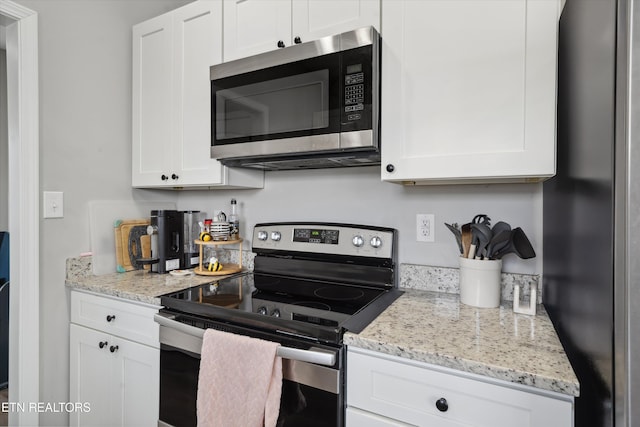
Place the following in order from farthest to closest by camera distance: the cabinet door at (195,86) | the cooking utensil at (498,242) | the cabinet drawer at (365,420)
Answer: the cabinet door at (195,86), the cooking utensil at (498,242), the cabinet drawer at (365,420)

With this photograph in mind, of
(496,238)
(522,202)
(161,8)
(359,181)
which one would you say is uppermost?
(161,8)

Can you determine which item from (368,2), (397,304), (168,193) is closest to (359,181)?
(397,304)

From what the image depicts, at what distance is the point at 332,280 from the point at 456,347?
746 mm

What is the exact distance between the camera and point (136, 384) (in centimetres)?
143

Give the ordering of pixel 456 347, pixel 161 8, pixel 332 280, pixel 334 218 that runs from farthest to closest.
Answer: pixel 161 8, pixel 334 218, pixel 332 280, pixel 456 347

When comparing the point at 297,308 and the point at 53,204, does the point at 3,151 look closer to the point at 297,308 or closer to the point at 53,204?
the point at 53,204

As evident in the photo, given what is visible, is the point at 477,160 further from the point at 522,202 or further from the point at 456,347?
the point at 456,347

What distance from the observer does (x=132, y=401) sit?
4.73 ft

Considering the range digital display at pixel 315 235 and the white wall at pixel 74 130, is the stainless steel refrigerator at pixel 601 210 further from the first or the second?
the white wall at pixel 74 130

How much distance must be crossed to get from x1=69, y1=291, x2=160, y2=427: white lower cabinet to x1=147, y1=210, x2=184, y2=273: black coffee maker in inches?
12.5

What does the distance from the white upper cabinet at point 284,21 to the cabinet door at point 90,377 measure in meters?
1.43

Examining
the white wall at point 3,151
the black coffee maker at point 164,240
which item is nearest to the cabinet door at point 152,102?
the black coffee maker at point 164,240

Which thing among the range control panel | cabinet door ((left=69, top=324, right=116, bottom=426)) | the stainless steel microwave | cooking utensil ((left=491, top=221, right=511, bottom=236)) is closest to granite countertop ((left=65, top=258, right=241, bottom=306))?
cabinet door ((left=69, top=324, right=116, bottom=426))

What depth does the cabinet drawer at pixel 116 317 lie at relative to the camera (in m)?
1.39
